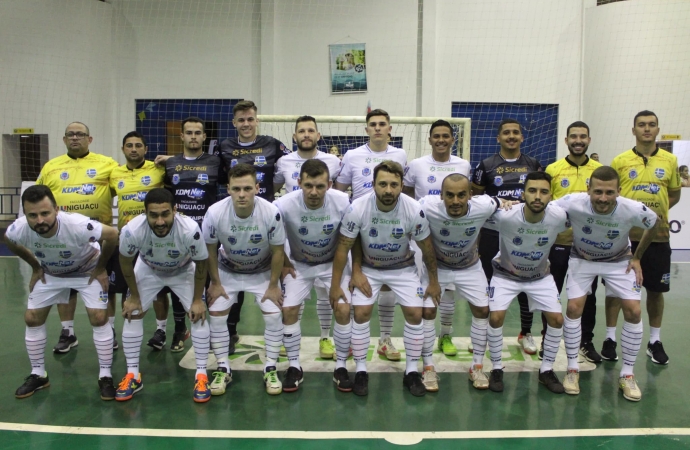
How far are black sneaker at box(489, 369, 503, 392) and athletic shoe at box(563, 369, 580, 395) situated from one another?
51 cm

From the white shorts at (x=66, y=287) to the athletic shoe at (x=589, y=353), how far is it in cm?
437

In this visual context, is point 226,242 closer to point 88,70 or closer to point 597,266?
point 597,266

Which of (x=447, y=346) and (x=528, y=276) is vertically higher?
(x=528, y=276)

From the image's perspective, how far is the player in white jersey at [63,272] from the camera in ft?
12.8

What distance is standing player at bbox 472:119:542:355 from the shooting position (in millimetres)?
4668

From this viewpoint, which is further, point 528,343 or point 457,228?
point 528,343

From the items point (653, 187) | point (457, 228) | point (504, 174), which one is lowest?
point (457, 228)

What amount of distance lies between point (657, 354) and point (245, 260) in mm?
3942

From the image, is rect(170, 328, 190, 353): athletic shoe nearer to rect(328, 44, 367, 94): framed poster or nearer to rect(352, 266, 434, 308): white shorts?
rect(352, 266, 434, 308): white shorts

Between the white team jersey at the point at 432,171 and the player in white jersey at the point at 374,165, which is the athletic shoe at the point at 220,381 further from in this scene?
the white team jersey at the point at 432,171

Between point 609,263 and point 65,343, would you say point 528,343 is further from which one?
point 65,343

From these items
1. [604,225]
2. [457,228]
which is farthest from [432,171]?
[604,225]

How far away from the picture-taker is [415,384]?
13.3 feet

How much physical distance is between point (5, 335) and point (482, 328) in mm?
5025
